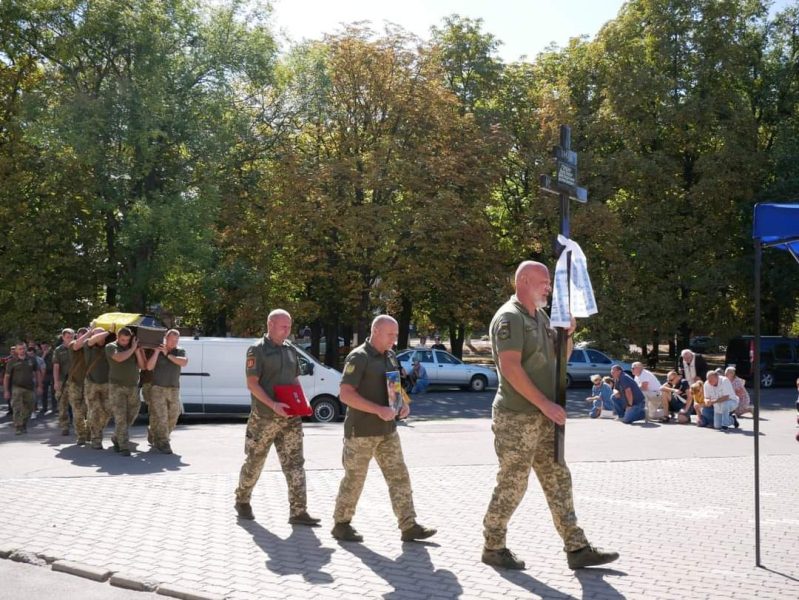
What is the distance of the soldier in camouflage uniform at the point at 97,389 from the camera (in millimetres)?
12844

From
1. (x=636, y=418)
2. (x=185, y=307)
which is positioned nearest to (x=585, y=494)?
(x=636, y=418)

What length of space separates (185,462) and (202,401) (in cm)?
721

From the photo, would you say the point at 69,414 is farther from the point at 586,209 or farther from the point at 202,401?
the point at 586,209

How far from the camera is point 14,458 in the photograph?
12195 mm

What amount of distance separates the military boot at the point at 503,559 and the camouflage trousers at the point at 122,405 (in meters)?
7.51

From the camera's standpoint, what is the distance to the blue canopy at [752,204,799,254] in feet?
22.5

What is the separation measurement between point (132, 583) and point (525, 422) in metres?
2.84

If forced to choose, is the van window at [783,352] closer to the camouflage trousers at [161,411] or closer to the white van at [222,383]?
the white van at [222,383]

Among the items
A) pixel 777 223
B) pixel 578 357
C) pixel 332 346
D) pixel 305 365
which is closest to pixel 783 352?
pixel 578 357

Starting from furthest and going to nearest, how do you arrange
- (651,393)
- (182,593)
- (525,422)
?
1. (651,393)
2. (525,422)
3. (182,593)

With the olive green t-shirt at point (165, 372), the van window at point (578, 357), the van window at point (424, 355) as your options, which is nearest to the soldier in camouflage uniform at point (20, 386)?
the olive green t-shirt at point (165, 372)

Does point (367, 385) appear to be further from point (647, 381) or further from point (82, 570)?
point (647, 381)

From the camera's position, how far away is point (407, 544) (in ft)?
23.0

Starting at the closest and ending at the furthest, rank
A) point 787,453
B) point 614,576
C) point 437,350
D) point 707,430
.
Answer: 1. point 614,576
2. point 787,453
3. point 707,430
4. point 437,350
